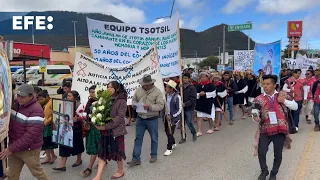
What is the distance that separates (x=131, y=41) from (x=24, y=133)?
13.3ft

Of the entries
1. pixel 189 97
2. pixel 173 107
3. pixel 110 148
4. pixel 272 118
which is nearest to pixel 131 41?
pixel 173 107

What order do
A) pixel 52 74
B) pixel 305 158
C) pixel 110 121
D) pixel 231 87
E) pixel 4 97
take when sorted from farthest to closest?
pixel 52 74 < pixel 231 87 < pixel 305 158 < pixel 110 121 < pixel 4 97

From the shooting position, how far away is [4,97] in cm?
371

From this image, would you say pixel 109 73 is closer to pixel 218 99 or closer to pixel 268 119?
pixel 268 119

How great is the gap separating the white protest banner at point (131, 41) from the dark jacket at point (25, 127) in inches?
126

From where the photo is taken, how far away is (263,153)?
4891 millimetres

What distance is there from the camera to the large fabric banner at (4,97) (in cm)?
365

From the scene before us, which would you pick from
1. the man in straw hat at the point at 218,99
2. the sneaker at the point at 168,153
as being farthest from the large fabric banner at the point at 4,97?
the man in straw hat at the point at 218,99

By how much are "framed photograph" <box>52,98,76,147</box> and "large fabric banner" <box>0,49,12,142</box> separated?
1714mm

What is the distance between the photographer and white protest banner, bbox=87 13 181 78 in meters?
7.30

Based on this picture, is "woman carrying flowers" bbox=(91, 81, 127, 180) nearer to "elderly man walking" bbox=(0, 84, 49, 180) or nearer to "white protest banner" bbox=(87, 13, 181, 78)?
"elderly man walking" bbox=(0, 84, 49, 180)

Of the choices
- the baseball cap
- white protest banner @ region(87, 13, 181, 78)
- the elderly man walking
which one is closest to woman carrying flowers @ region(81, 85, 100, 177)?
the elderly man walking

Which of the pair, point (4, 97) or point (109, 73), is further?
point (109, 73)

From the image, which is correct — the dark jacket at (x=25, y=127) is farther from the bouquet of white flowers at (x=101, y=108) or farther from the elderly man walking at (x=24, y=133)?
the bouquet of white flowers at (x=101, y=108)
